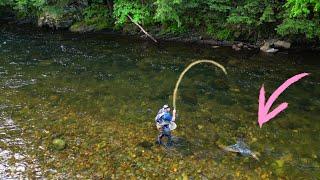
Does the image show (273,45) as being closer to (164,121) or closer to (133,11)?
(133,11)

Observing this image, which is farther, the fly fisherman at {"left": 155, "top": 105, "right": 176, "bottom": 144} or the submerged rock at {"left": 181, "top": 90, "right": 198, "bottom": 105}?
the submerged rock at {"left": 181, "top": 90, "right": 198, "bottom": 105}

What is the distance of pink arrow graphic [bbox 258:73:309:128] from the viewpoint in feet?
58.5

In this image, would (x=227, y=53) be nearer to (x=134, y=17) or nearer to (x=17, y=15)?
(x=134, y=17)

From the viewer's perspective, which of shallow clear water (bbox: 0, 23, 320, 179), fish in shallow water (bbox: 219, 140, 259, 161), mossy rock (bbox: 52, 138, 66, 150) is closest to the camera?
shallow clear water (bbox: 0, 23, 320, 179)

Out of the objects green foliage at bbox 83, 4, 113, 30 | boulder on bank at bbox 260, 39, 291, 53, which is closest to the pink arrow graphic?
boulder on bank at bbox 260, 39, 291, 53

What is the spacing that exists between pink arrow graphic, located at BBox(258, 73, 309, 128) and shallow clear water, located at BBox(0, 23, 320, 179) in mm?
276

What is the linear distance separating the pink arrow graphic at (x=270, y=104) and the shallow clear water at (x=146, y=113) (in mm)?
276

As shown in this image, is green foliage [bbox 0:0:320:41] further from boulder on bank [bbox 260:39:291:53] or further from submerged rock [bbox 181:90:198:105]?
submerged rock [bbox 181:90:198:105]

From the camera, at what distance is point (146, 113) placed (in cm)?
1864

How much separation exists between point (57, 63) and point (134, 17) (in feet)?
28.4

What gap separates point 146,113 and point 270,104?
6709 mm

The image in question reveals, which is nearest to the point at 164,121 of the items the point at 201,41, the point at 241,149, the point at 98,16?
the point at 241,149

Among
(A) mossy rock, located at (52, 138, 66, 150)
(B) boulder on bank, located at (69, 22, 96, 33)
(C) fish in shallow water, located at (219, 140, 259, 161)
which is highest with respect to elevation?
(B) boulder on bank, located at (69, 22, 96, 33)

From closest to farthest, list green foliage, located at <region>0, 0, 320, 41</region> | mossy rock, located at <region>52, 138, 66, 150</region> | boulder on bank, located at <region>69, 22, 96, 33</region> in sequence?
mossy rock, located at <region>52, 138, 66, 150</region> → green foliage, located at <region>0, 0, 320, 41</region> → boulder on bank, located at <region>69, 22, 96, 33</region>
